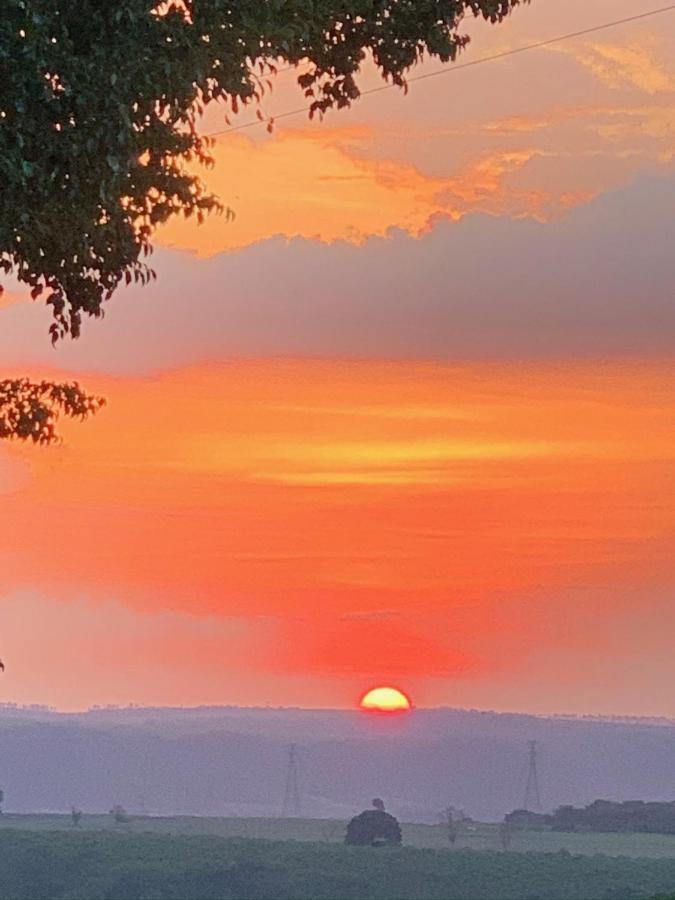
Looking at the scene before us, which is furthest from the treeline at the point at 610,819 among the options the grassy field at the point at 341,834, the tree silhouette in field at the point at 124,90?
the tree silhouette in field at the point at 124,90

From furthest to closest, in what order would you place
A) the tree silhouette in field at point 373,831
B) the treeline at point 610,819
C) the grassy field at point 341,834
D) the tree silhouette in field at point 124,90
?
the treeline at point 610,819 → the grassy field at point 341,834 → the tree silhouette in field at point 373,831 → the tree silhouette in field at point 124,90

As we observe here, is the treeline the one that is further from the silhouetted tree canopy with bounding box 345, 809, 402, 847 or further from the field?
the field

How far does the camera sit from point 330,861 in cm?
8994

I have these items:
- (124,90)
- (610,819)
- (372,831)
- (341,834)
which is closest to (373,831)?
(372,831)

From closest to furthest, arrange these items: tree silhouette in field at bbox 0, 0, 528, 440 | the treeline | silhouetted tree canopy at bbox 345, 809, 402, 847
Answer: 1. tree silhouette in field at bbox 0, 0, 528, 440
2. silhouetted tree canopy at bbox 345, 809, 402, 847
3. the treeline

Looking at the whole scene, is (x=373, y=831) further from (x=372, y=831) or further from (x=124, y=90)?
(x=124, y=90)

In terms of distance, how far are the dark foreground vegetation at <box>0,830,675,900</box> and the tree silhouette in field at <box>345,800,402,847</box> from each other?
5.23 m

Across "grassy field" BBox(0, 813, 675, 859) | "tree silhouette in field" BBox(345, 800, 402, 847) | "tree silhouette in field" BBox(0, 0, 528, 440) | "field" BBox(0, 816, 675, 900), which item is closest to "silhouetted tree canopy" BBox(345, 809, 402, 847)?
"tree silhouette in field" BBox(345, 800, 402, 847)

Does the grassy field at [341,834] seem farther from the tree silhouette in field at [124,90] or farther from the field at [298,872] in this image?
the tree silhouette in field at [124,90]

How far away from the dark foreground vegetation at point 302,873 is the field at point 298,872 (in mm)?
72

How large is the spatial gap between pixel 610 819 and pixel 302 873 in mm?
46429

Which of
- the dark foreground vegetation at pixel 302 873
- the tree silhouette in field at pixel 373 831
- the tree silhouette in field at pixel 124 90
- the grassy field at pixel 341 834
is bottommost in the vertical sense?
the tree silhouette in field at pixel 124 90

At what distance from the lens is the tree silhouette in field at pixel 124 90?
52.8ft

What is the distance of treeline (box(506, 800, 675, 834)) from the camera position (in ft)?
404
